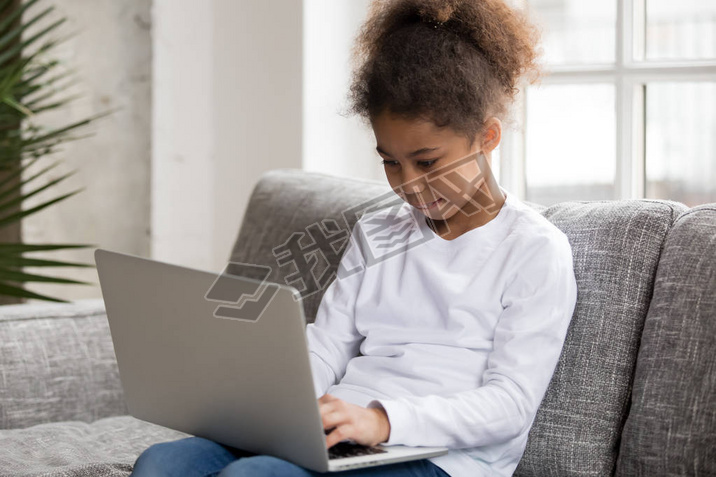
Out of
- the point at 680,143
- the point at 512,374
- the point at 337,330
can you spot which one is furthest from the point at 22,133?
the point at 680,143

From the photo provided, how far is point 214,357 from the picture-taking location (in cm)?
101

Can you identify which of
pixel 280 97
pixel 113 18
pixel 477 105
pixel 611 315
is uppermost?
pixel 113 18

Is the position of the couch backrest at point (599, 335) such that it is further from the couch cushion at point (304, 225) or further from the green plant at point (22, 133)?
the green plant at point (22, 133)

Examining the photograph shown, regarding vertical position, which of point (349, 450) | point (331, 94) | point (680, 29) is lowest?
point (349, 450)

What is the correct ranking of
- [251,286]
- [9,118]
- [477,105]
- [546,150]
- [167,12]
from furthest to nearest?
[167,12] < [546,150] < [9,118] < [477,105] < [251,286]

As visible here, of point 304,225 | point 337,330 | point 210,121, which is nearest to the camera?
point 337,330

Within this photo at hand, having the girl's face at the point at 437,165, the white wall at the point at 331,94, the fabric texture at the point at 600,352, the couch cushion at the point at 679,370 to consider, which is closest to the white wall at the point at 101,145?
the white wall at the point at 331,94

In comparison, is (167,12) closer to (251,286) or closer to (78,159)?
(78,159)

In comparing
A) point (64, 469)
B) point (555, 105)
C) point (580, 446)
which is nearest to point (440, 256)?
point (580, 446)

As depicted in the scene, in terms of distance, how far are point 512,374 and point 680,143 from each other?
1.20 meters

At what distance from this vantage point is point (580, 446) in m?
1.26

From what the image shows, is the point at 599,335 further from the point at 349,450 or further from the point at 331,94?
the point at 331,94

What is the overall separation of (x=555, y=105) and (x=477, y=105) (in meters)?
1.07

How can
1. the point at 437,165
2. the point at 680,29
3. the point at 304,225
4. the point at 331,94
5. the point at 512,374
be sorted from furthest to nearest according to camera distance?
the point at 331,94, the point at 680,29, the point at 304,225, the point at 437,165, the point at 512,374
